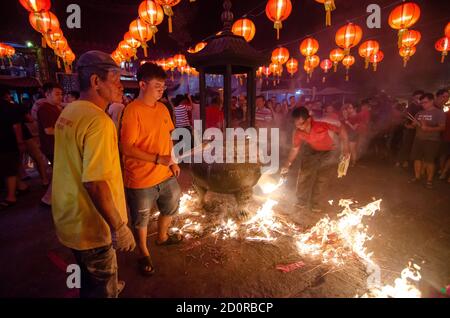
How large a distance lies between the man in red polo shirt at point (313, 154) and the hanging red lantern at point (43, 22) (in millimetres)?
7435

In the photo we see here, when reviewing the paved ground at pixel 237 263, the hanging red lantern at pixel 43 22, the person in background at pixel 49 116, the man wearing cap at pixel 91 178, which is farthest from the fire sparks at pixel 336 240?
the hanging red lantern at pixel 43 22

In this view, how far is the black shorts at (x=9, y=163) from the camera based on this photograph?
17.4 ft

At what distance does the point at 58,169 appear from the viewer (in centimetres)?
189

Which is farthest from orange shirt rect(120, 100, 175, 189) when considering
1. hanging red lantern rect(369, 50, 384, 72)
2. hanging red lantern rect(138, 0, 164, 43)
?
hanging red lantern rect(369, 50, 384, 72)

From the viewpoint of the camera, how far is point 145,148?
292cm

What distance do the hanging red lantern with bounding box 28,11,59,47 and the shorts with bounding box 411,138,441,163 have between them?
36.3 ft

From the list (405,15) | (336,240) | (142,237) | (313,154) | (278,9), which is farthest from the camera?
(405,15)

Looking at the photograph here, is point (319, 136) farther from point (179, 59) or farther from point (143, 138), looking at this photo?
point (179, 59)

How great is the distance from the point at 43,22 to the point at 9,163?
4.59m

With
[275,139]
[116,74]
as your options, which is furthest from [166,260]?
[275,139]

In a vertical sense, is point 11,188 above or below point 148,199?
below

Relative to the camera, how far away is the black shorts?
530cm

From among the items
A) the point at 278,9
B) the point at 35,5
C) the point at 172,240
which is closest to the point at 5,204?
the point at 172,240

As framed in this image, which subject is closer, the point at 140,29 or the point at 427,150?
the point at 427,150
